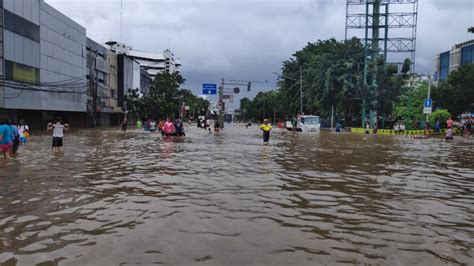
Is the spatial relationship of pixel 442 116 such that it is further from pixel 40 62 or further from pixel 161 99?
pixel 161 99

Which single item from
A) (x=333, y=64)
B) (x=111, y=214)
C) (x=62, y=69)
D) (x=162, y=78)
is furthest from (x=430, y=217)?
(x=162, y=78)

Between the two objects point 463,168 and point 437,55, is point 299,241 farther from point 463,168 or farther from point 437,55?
point 437,55

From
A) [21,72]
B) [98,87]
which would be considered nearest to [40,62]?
[21,72]

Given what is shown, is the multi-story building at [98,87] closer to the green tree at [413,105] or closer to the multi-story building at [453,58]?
the green tree at [413,105]

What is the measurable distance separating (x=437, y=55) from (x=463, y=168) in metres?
93.6

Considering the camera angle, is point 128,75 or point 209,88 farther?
point 128,75

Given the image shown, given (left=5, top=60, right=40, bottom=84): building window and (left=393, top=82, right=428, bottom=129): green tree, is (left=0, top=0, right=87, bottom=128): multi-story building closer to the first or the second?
(left=5, top=60, right=40, bottom=84): building window

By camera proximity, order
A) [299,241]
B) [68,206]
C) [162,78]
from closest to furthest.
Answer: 1. [299,241]
2. [68,206]
3. [162,78]

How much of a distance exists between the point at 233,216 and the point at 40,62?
139 ft

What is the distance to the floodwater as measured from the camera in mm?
5070

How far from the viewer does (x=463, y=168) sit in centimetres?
1388

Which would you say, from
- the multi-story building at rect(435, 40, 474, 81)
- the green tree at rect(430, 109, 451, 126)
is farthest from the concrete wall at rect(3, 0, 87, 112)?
the multi-story building at rect(435, 40, 474, 81)

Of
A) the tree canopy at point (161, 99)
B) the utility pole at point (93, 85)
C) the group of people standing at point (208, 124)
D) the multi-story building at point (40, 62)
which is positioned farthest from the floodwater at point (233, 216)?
the tree canopy at point (161, 99)

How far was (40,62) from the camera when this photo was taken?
43.8 metres
